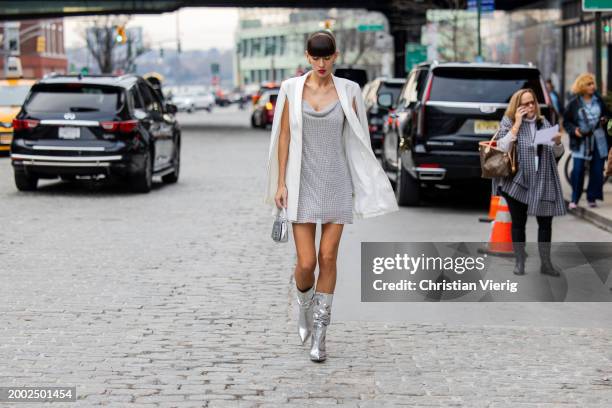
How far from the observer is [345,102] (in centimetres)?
656

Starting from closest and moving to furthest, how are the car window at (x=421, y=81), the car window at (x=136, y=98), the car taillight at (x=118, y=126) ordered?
1. the car window at (x=421, y=81)
2. the car taillight at (x=118, y=126)
3. the car window at (x=136, y=98)

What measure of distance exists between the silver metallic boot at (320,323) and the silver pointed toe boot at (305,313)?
78 millimetres

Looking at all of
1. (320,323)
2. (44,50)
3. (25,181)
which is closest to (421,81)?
(25,181)

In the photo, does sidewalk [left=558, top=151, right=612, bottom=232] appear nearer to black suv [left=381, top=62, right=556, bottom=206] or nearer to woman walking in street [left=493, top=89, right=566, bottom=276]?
black suv [left=381, top=62, right=556, bottom=206]

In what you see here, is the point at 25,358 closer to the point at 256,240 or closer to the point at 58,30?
the point at 256,240

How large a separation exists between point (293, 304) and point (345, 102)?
2314 millimetres

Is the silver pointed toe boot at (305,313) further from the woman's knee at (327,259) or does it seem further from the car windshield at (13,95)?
the car windshield at (13,95)

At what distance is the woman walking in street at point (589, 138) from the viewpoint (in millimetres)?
14984

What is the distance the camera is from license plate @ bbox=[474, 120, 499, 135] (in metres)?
14.8

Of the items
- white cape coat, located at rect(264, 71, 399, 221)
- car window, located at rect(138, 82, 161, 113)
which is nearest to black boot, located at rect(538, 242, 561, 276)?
white cape coat, located at rect(264, 71, 399, 221)

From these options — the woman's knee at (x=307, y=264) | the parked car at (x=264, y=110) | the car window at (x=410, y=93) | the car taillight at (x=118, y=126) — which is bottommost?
the parked car at (x=264, y=110)

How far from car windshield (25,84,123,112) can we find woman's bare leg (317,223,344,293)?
Result: 11.0 meters

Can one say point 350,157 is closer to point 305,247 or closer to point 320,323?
point 305,247

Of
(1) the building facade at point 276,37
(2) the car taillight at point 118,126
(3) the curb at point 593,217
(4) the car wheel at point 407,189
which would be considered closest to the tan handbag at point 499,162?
(3) the curb at point 593,217
